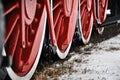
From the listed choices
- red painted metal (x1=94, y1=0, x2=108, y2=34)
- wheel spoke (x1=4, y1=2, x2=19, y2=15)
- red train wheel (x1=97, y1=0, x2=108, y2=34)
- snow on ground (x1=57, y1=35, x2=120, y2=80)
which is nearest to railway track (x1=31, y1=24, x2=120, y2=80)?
snow on ground (x1=57, y1=35, x2=120, y2=80)

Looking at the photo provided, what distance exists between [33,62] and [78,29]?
1379 mm

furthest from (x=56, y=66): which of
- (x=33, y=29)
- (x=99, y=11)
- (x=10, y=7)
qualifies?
(x=99, y=11)

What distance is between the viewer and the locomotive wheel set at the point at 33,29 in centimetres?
199

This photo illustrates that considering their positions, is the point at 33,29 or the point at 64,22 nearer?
the point at 33,29

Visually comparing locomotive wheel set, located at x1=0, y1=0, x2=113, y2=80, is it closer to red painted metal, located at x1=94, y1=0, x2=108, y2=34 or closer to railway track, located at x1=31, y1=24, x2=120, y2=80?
railway track, located at x1=31, y1=24, x2=120, y2=80

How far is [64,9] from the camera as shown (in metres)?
2.97

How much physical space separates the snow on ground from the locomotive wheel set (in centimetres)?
22

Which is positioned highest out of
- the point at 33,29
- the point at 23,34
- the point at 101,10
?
the point at 23,34

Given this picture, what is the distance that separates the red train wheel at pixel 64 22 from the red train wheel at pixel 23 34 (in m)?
0.46

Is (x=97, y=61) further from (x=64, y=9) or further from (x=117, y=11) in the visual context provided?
(x=117, y=11)

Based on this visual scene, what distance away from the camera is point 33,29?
2428mm

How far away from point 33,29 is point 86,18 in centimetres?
182

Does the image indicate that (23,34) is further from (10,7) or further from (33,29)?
(33,29)

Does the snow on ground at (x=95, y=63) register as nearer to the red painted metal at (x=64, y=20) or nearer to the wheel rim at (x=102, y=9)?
the red painted metal at (x=64, y=20)
